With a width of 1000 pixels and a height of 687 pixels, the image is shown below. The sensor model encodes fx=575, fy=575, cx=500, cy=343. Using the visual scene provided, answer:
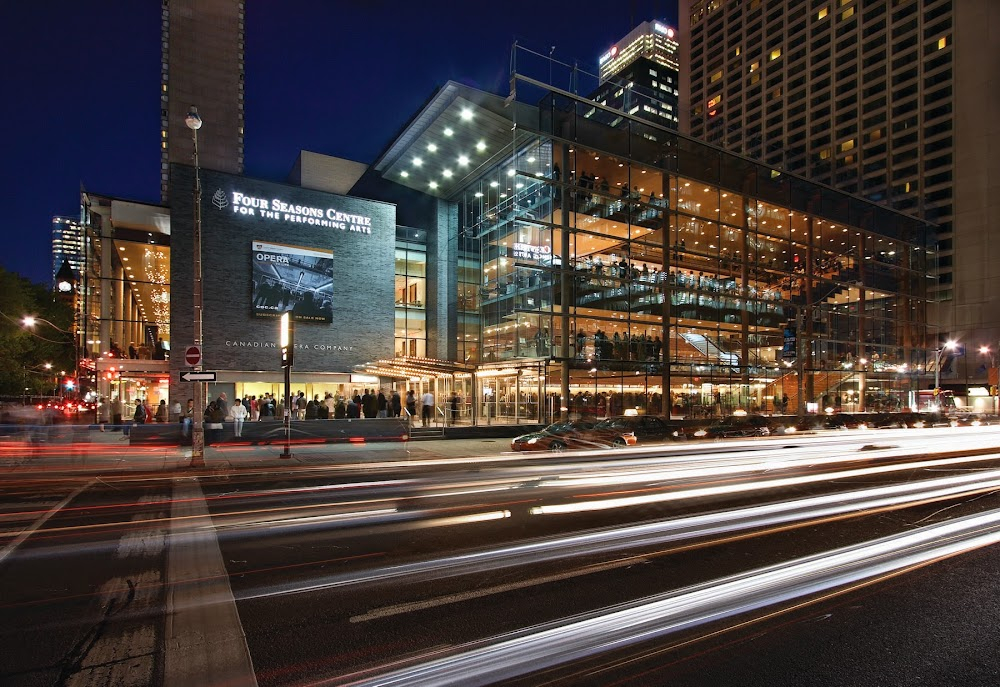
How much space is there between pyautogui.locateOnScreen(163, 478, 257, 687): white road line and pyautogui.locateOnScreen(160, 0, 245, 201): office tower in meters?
57.3

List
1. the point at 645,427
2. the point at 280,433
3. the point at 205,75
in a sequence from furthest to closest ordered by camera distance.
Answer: the point at 205,75
the point at 280,433
the point at 645,427

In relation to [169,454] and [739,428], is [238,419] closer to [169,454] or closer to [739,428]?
[169,454]

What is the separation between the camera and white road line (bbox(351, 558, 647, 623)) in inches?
218

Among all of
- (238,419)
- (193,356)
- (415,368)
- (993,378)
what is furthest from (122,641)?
(993,378)

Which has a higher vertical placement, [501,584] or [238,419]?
[238,419]

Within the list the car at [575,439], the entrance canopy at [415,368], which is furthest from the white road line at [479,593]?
the entrance canopy at [415,368]

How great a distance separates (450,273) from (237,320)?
45.0 ft

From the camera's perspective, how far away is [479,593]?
6.11 m

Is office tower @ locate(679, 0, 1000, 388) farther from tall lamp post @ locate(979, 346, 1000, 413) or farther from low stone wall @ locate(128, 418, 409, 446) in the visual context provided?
low stone wall @ locate(128, 418, 409, 446)

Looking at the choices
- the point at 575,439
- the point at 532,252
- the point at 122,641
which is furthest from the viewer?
the point at 532,252

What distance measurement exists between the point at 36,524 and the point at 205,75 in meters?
59.7

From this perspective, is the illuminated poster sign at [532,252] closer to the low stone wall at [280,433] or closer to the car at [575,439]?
the low stone wall at [280,433]

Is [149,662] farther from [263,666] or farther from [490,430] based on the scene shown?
[490,430]

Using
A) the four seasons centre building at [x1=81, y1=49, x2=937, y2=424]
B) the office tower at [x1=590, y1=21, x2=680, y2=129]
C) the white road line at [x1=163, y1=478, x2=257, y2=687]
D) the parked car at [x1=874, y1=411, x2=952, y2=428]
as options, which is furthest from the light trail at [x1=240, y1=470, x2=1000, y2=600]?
the office tower at [x1=590, y1=21, x2=680, y2=129]
